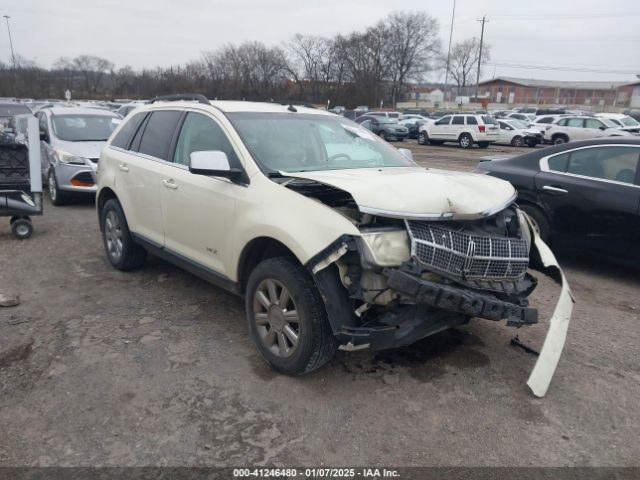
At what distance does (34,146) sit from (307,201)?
523 cm

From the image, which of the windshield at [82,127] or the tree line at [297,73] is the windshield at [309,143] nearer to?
the windshield at [82,127]

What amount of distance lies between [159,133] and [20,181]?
3371 mm

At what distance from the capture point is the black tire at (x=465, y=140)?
86.4 ft

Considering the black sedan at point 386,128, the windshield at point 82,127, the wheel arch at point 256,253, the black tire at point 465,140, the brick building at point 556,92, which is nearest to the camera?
the wheel arch at point 256,253

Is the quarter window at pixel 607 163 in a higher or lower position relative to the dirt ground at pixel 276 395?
higher

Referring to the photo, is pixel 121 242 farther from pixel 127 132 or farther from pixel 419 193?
pixel 419 193

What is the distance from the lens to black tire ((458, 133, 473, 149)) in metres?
26.3

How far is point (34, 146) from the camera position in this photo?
695 cm

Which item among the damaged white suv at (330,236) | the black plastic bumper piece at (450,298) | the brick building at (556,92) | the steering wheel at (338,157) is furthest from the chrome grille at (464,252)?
the brick building at (556,92)

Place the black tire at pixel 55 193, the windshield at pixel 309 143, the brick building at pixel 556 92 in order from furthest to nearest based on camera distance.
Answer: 1. the brick building at pixel 556 92
2. the black tire at pixel 55 193
3. the windshield at pixel 309 143

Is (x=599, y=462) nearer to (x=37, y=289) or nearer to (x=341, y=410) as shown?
(x=341, y=410)

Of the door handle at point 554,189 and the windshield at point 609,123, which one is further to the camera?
the windshield at point 609,123

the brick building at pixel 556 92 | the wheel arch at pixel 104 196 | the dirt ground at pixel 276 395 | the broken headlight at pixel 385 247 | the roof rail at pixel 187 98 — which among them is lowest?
the dirt ground at pixel 276 395

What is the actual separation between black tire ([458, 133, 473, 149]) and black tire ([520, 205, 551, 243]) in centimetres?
2111
